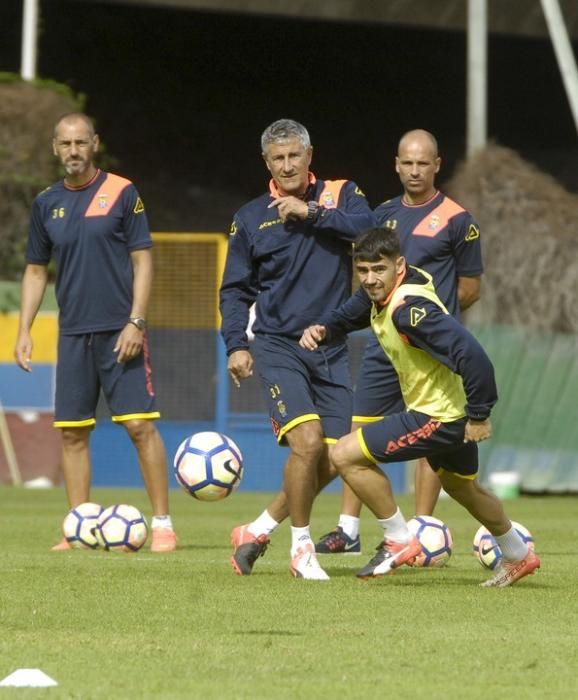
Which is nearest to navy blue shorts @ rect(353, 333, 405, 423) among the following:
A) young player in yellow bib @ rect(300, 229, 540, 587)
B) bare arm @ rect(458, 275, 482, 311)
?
bare arm @ rect(458, 275, 482, 311)

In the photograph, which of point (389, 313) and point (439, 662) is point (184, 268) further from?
point (439, 662)

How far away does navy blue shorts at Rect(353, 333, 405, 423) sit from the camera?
376 inches

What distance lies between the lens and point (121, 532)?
9531 mm

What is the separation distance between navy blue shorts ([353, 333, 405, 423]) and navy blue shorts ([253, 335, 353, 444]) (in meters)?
0.91

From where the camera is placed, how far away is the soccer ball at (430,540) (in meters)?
8.76

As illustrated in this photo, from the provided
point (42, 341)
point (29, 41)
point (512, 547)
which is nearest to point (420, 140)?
point (512, 547)

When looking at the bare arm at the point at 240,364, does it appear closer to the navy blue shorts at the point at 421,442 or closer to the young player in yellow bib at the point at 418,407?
the young player in yellow bib at the point at 418,407

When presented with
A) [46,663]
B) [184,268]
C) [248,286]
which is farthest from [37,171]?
[46,663]

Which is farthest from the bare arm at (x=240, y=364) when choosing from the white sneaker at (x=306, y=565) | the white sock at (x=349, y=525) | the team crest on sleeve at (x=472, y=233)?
the team crest on sleeve at (x=472, y=233)

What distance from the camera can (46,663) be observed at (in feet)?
17.8

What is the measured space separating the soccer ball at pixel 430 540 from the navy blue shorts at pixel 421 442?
113cm

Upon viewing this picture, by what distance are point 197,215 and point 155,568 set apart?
62.3ft

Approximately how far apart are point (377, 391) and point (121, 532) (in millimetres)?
1645

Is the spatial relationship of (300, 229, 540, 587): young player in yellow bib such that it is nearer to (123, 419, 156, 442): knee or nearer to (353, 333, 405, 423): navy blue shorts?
(353, 333, 405, 423): navy blue shorts
